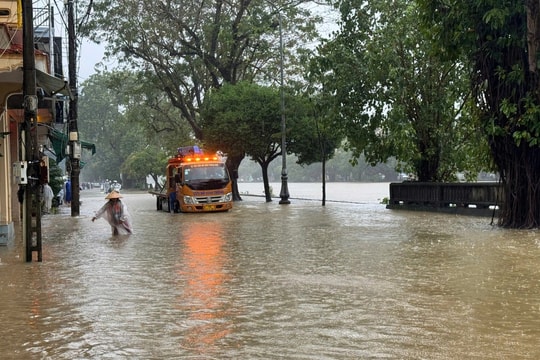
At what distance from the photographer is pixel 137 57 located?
44500 mm

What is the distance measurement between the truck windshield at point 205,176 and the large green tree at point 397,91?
5807mm

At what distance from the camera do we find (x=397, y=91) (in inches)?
1151

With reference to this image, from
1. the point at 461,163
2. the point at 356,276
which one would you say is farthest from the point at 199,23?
the point at 356,276

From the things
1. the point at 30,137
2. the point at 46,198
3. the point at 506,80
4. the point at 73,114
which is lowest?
the point at 46,198

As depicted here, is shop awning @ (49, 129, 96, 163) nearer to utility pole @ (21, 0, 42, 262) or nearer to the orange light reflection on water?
the orange light reflection on water

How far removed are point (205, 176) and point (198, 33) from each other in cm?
1492

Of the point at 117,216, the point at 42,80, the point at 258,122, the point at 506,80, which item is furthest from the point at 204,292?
the point at 258,122

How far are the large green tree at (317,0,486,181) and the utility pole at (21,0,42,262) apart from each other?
17.4 metres

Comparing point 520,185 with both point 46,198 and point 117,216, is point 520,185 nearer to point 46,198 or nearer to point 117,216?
point 117,216

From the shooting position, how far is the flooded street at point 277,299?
6715mm

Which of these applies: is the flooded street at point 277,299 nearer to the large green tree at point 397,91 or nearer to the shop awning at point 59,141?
the large green tree at point 397,91

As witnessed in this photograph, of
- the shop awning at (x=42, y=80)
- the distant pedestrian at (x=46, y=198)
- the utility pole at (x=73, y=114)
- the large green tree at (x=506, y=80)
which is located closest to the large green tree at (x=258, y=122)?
the distant pedestrian at (x=46, y=198)

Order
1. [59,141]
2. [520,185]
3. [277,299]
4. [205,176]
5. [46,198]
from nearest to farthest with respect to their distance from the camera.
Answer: [277,299] < [520,185] < [205,176] < [46,198] < [59,141]

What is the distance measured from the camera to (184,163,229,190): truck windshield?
31.4 metres
